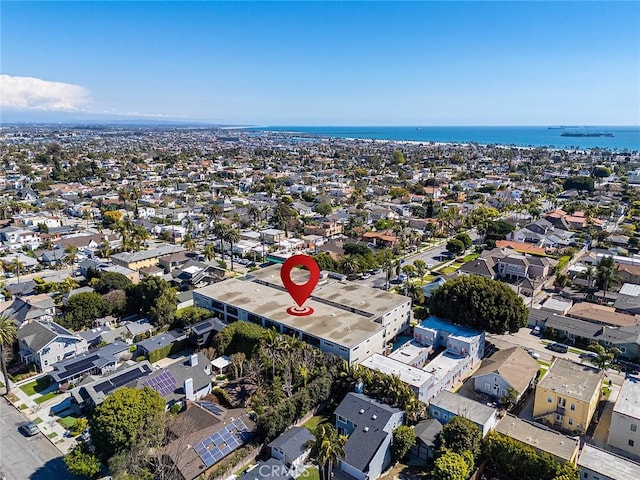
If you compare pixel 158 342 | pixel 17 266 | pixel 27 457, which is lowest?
pixel 27 457

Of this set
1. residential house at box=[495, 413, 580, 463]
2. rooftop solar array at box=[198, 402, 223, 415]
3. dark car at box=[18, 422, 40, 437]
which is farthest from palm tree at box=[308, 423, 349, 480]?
dark car at box=[18, 422, 40, 437]

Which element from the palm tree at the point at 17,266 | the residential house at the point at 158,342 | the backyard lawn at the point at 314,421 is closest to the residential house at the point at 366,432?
the backyard lawn at the point at 314,421

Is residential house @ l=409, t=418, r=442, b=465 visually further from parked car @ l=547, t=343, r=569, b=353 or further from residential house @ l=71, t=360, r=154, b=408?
residential house @ l=71, t=360, r=154, b=408

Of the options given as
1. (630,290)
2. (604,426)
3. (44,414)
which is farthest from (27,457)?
(630,290)

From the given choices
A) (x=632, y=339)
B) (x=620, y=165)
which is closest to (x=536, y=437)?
(x=632, y=339)

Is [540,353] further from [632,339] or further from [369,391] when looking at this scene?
[369,391]

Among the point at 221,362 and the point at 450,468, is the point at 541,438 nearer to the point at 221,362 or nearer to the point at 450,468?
the point at 450,468
